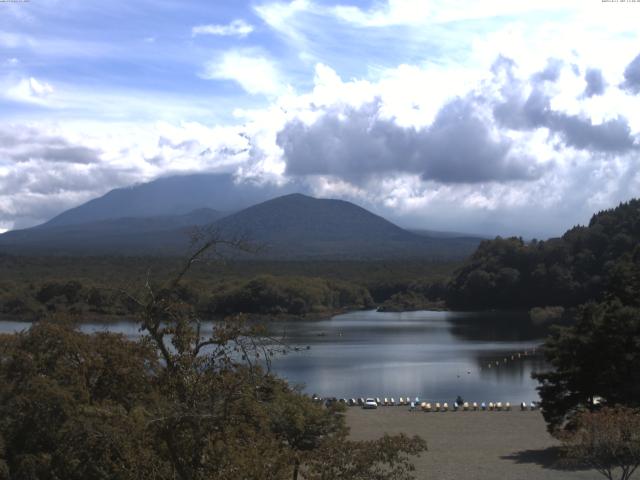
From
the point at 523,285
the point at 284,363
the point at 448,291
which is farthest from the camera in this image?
the point at 448,291

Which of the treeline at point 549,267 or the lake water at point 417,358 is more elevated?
the treeline at point 549,267

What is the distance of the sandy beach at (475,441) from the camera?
17188mm

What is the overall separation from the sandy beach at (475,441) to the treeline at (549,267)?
44635 mm

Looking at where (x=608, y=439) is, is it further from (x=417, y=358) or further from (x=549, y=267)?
(x=549, y=267)

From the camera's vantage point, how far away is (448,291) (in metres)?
82.4

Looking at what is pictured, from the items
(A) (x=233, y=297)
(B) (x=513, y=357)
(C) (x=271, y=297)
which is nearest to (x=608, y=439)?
(B) (x=513, y=357)

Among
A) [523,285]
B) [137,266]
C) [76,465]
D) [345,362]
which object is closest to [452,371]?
[345,362]

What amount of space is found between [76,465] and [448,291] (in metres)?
75.1

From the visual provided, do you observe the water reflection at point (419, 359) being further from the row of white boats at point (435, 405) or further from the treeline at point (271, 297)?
the treeline at point (271, 297)

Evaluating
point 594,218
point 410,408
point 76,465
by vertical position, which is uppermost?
point 594,218

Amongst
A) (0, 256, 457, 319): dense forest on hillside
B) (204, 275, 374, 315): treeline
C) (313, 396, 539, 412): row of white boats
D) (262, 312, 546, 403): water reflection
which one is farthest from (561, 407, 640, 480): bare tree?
(204, 275, 374, 315): treeline

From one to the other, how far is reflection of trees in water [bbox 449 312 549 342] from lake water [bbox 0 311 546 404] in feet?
0.21

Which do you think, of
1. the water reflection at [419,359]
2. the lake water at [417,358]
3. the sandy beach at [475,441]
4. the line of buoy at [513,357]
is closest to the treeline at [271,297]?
the lake water at [417,358]

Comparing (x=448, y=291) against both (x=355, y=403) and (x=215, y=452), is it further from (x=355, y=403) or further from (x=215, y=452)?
(x=215, y=452)
